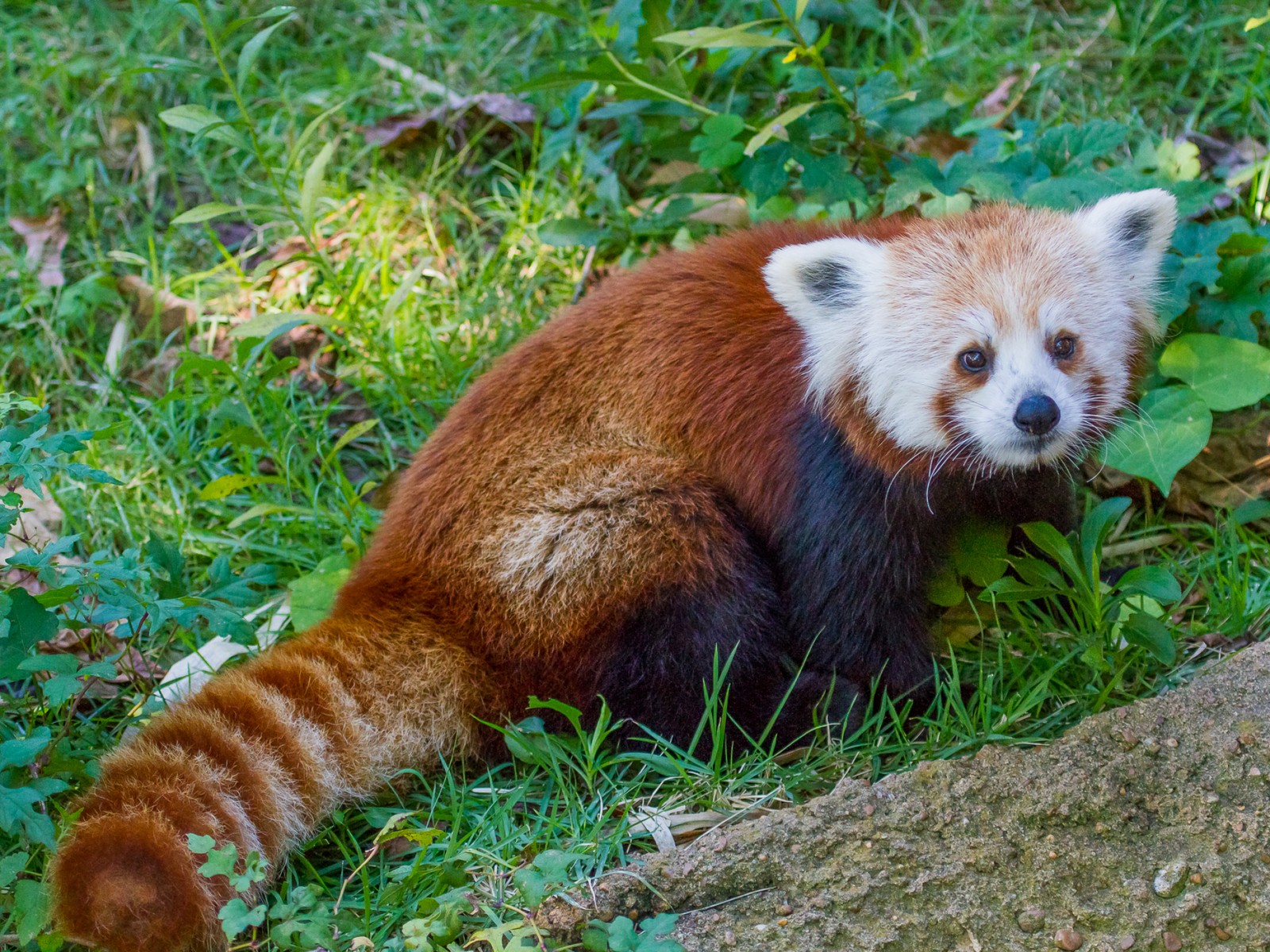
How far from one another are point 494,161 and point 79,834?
141 inches

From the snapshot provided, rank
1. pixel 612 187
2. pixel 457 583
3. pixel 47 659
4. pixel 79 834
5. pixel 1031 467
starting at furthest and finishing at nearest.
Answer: pixel 612 187 → pixel 457 583 → pixel 1031 467 → pixel 47 659 → pixel 79 834

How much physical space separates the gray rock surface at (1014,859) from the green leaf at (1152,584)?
34 centimetres

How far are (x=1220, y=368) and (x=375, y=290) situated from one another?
3.19 m

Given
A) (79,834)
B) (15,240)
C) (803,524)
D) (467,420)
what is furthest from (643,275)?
(15,240)

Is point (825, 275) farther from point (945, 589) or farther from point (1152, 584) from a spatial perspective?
point (1152, 584)

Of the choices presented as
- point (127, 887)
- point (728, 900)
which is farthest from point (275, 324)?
point (728, 900)

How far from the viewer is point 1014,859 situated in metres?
2.77

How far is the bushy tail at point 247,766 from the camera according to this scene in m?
2.51

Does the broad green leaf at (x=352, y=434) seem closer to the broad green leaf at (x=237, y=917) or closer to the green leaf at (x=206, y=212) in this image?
the green leaf at (x=206, y=212)

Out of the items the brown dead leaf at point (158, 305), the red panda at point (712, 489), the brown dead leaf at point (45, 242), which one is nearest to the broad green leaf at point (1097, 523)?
the red panda at point (712, 489)

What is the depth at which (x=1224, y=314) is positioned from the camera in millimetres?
3867

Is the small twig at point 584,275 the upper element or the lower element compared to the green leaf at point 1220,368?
upper

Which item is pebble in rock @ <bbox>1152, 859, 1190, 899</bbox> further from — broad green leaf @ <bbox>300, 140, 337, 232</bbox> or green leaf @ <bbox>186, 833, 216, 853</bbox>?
broad green leaf @ <bbox>300, 140, 337, 232</bbox>

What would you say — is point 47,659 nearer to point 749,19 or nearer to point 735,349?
point 735,349
